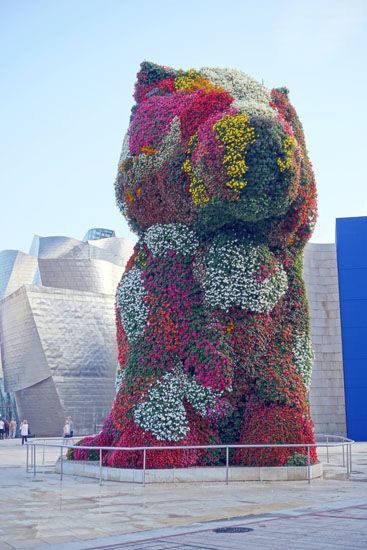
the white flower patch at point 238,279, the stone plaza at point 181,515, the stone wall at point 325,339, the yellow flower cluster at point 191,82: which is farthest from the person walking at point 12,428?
the white flower patch at point 238,279

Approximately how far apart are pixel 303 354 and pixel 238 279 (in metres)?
2.42

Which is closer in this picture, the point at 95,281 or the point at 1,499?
the point at 1,499

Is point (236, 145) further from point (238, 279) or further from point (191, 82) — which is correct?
point (191, 82)

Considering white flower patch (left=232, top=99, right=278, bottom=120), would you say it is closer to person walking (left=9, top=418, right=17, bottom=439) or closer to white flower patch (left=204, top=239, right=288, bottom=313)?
white flower patch (left=204, top=239, right=288, bottom=313)

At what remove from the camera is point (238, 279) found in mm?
13430

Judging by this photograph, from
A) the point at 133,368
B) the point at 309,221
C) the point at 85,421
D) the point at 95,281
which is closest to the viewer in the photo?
the point at 133,368

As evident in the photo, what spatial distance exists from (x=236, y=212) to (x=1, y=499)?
671 cm

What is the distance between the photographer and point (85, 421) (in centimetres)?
3747

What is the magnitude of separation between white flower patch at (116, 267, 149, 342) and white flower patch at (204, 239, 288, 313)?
1450 mm

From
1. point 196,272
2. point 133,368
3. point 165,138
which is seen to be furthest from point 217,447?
point 165,138

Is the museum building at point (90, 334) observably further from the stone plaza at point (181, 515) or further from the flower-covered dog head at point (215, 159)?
the stone plaza at point (181, 515)

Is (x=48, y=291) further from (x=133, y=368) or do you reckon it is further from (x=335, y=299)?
(x=133, y=368)

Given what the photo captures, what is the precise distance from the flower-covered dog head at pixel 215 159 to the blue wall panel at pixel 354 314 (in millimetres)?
15985

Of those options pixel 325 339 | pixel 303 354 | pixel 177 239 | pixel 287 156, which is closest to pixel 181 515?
pixel 303 354
